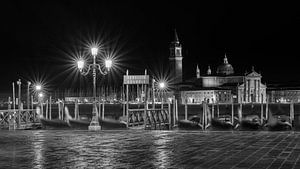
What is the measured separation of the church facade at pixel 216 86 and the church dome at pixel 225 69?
677 centimetres

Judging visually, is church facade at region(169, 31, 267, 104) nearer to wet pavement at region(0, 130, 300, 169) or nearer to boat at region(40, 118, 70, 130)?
boat at region(40, 118, 70, 130)

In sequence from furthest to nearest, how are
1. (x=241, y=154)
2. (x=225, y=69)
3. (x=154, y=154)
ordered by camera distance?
(x=225, y=69), (x=154, y=154), (x=241, y=154)

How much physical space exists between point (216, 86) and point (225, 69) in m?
13.1

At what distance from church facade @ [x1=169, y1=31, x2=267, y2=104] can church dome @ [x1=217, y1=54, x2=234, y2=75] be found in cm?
677

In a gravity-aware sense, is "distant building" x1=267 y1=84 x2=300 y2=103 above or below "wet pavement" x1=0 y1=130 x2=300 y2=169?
above

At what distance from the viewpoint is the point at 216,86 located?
152 m

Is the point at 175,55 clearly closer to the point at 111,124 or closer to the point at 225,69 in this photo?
the point at 225,69

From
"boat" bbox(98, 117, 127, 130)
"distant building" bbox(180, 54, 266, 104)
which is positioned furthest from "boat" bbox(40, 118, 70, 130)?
"distant building" bbox(180, 54, 266, 104)

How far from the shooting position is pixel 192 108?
83812mm

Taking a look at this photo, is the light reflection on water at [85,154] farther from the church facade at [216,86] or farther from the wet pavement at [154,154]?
the church facade at [216,86]

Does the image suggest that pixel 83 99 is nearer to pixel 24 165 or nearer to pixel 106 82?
pixel 106 82

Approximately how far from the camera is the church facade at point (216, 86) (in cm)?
13312

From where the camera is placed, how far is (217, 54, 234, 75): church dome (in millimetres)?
162788

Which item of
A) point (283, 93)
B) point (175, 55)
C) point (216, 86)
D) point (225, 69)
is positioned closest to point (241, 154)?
point (175, 55)
